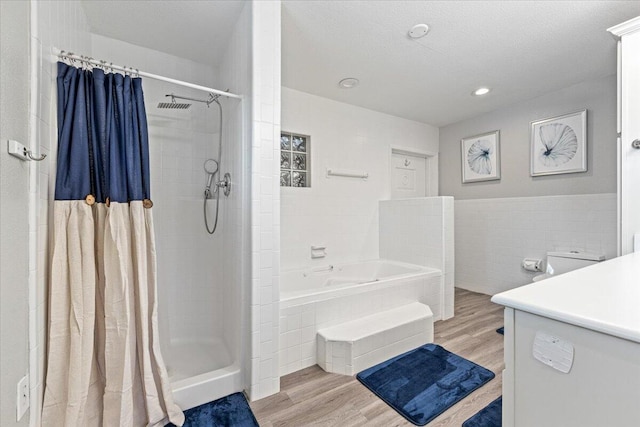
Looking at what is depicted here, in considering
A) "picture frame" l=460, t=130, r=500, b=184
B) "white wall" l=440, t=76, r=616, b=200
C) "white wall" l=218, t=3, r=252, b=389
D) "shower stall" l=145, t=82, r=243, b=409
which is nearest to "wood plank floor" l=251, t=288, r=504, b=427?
"white wall" l=218, t=3, r=252, b=389

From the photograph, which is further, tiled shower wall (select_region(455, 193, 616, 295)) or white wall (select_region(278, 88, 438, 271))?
white wall (select_region(278, 88, 438, 271))

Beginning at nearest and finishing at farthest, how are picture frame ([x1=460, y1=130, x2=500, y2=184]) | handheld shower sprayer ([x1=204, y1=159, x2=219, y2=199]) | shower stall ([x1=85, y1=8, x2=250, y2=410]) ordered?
1. shower stall ([x1=85, y1=8, x2=250, y2=410])
2. handheld shower sprayer ([x1=204, y1=159, x2=219, y2=199])
3. picture frame ([x1=460, y1=130, x2=500, y2=184])

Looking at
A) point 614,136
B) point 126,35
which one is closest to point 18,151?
point 126,35

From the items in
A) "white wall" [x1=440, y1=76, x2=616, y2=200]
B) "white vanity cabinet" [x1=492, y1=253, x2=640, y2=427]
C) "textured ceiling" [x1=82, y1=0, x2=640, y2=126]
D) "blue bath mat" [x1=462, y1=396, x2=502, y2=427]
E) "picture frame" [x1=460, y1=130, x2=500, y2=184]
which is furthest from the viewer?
"picture frame" [x1=460, y1=130, x2=500, y2=184]

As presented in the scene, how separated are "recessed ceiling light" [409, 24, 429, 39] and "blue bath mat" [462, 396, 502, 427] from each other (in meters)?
2.49

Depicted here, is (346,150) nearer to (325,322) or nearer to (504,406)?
(325,322)

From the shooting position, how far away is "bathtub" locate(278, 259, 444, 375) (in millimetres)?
1832

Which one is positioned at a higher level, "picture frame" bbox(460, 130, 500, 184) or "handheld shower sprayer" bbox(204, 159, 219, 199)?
"picture frame" bbox(460, 130, 500, 184)

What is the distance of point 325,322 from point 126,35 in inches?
104

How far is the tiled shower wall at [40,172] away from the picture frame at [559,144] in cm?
421

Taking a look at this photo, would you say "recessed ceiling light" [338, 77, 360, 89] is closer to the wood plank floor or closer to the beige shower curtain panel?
the beige shower curtain panel

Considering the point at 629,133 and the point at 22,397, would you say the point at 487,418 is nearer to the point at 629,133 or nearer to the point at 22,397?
the point at 629,133

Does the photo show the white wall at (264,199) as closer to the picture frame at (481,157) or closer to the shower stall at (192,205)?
the shower stall at (192,205)

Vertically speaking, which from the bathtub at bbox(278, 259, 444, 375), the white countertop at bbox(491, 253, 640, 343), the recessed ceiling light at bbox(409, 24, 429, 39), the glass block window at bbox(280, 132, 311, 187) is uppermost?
the recessed ceiling light at bbox(409, 24, 429, 39)
